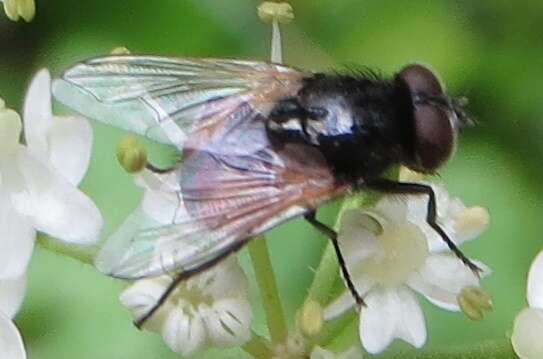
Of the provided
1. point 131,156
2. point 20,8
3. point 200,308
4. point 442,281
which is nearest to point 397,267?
point 442,281

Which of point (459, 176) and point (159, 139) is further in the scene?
point (459, 176)

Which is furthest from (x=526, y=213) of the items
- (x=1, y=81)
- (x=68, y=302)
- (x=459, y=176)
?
(x=1, y=81)

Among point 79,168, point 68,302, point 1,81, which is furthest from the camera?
point 1,81

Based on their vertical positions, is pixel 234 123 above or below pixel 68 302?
above

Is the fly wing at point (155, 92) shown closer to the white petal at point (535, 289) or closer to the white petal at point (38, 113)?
the white petal at point (38, 113)

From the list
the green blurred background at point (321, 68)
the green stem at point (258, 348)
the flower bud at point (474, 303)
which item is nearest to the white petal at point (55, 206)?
the green stem at point (258, 348)

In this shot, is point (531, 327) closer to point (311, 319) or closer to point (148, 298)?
point (311, 319)

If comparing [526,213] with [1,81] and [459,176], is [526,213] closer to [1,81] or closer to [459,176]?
[459,176]

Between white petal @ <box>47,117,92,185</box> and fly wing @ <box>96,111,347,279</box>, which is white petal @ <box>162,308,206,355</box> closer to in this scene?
fly wing @ <box>96,111,347,279</box>
